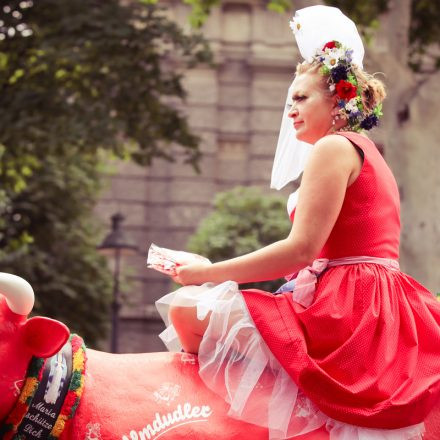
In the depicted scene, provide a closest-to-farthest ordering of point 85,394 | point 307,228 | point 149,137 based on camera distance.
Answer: point 85,394
point 307,228
point 149,137

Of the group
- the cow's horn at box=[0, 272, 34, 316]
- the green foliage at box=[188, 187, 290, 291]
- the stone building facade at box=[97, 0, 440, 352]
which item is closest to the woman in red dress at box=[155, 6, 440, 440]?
the cow's horn at box=[0, 272, 34, 316]

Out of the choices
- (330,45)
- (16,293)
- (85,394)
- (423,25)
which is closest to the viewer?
(16,293)

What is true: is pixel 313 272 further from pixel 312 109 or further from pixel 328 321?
pixel 312 109

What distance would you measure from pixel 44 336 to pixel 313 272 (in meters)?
0.93

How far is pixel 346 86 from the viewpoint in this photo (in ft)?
12.2

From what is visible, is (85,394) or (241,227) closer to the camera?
(85,394)

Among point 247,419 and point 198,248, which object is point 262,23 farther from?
point 247,419

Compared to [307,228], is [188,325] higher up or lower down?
lower down

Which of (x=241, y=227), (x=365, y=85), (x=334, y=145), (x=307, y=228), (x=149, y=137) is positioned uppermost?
(x=365, y=85)

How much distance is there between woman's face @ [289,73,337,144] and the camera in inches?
149

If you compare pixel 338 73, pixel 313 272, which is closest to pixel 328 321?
pixel 313 272

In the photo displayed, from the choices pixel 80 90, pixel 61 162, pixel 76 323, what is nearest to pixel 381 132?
pixel 80 90

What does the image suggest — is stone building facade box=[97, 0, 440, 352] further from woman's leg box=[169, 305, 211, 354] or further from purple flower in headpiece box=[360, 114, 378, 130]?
woman's leg box=[169, 305, 211, 354]

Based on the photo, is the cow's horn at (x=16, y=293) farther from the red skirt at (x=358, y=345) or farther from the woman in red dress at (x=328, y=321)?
the red skirt at (x=358, y=345)
